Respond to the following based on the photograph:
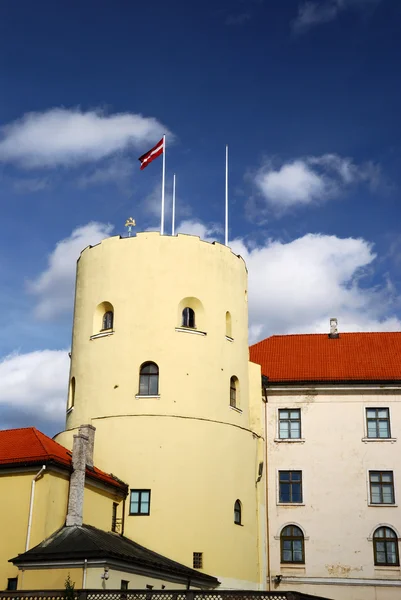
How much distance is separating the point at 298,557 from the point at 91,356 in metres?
13.2

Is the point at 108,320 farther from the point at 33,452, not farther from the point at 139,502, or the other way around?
the point at 33,452

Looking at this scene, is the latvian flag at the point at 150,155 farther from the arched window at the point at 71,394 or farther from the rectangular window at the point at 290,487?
the rectangular window at the point at 290,487

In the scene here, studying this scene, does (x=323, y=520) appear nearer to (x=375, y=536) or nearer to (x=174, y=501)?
(x=375, y=536)

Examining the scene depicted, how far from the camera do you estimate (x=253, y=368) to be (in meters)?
38.7

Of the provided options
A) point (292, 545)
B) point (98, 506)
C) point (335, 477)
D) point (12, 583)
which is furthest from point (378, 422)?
point (12, 583)

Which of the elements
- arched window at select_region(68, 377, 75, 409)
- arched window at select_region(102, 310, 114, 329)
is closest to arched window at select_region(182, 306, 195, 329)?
arched window at select_region(102, 310, 114, 329)

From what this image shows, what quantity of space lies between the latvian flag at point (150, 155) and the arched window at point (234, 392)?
10271 millimetres

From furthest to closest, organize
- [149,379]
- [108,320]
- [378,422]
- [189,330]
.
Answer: [378,422] < [108,320] < [189,330] < [149,379]

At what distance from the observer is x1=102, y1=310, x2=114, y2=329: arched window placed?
3518 cm

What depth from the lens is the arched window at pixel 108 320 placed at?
35.2 m

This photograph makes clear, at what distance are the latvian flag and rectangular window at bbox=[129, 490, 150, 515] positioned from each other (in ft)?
46.7

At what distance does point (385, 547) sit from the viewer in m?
37.2

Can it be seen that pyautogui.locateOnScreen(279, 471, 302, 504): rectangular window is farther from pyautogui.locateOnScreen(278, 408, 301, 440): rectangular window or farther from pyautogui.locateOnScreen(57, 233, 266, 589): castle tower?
pyautogui.locateOnScreen(57, 233, 266, 589): castle tower

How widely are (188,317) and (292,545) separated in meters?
11.7
